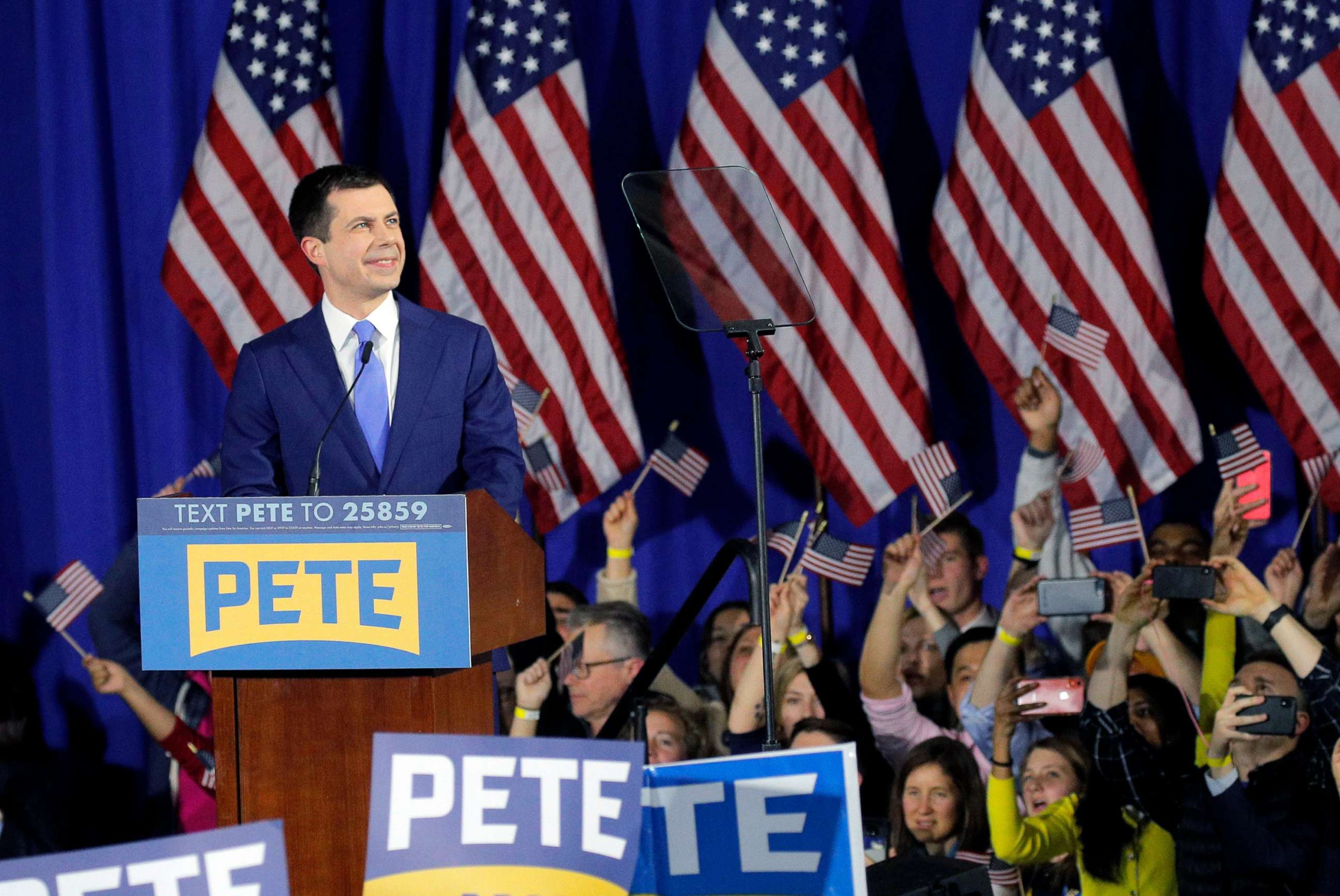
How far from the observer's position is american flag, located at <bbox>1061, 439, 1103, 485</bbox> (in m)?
5.18

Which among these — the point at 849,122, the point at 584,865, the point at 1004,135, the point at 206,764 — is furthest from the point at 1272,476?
the point at 584,865

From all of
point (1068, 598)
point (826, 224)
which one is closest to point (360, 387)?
point (1068, 598)

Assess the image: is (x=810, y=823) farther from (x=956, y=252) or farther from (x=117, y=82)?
(x=117, y=82)

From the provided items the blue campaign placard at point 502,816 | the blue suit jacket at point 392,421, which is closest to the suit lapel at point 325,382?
the blue suit jacket at point 392,421

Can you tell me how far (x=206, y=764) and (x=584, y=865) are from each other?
3476 mm

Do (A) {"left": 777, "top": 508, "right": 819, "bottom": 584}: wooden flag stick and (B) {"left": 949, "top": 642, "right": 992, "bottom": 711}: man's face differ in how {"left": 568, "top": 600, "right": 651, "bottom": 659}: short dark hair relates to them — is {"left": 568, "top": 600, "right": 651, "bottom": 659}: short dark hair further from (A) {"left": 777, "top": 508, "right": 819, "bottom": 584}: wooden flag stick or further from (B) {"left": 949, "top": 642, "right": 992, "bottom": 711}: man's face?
(B) {"left": 949, "top": 642, "right": 992, "bottom": 711}: man's face

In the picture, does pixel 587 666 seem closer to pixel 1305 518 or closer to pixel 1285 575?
pixel 1285 575

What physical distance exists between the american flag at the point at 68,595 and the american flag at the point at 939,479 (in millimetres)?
2964

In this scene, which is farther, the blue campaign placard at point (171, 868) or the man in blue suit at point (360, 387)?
the man in blue suit at point (360, 387)

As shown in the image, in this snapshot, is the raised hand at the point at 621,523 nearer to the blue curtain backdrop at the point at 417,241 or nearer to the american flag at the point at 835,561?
the blue curtain backdrop at the point at 417,241

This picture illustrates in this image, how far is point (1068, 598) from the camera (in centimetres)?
430

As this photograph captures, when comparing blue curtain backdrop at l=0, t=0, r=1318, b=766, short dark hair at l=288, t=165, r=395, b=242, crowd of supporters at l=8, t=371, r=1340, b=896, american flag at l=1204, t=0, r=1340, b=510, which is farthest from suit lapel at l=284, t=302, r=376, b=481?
american flag at l=1204, t=0, r=1340, b=510

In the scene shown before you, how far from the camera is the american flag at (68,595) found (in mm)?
5359

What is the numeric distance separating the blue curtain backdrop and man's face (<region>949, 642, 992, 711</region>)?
1043 mm
